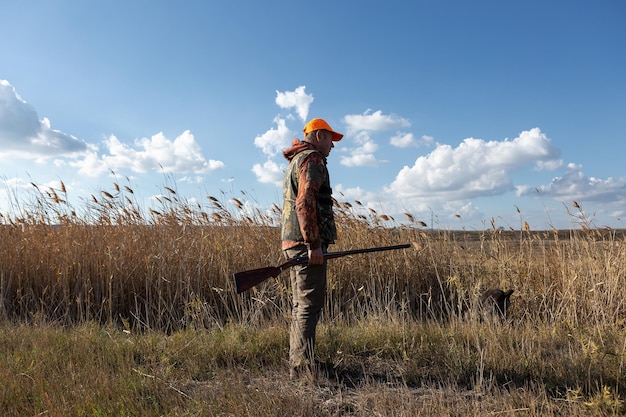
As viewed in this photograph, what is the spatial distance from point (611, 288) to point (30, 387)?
608 centimetres

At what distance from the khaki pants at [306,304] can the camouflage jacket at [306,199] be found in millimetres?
189

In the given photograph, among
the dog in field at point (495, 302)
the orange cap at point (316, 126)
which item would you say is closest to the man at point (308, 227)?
the orange cap at point (316, 126)

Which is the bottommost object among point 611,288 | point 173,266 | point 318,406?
point 318,406

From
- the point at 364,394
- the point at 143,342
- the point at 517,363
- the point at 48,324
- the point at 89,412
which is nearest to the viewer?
the point at 89,412

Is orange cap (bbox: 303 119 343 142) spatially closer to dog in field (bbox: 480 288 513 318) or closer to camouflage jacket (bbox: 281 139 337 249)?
camouflage jacket (bbox: 281 139 337 249)

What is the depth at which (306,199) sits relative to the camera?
338 cm

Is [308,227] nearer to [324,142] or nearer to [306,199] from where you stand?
[306,199]

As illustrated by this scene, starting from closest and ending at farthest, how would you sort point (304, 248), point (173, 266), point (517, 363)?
1. point (304, 248)
2. point (517, 363)
3. point (173, 266)

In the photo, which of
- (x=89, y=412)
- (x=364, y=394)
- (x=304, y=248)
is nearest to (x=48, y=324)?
(x=89, y=412)

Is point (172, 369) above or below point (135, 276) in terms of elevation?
below

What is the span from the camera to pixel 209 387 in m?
3.56

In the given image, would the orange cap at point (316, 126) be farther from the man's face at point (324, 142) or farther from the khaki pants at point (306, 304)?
the khaki pants at point (306, 304)

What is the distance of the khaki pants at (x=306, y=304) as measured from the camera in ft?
11.8

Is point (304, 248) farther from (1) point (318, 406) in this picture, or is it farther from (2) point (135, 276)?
(2) point (135, 276)
